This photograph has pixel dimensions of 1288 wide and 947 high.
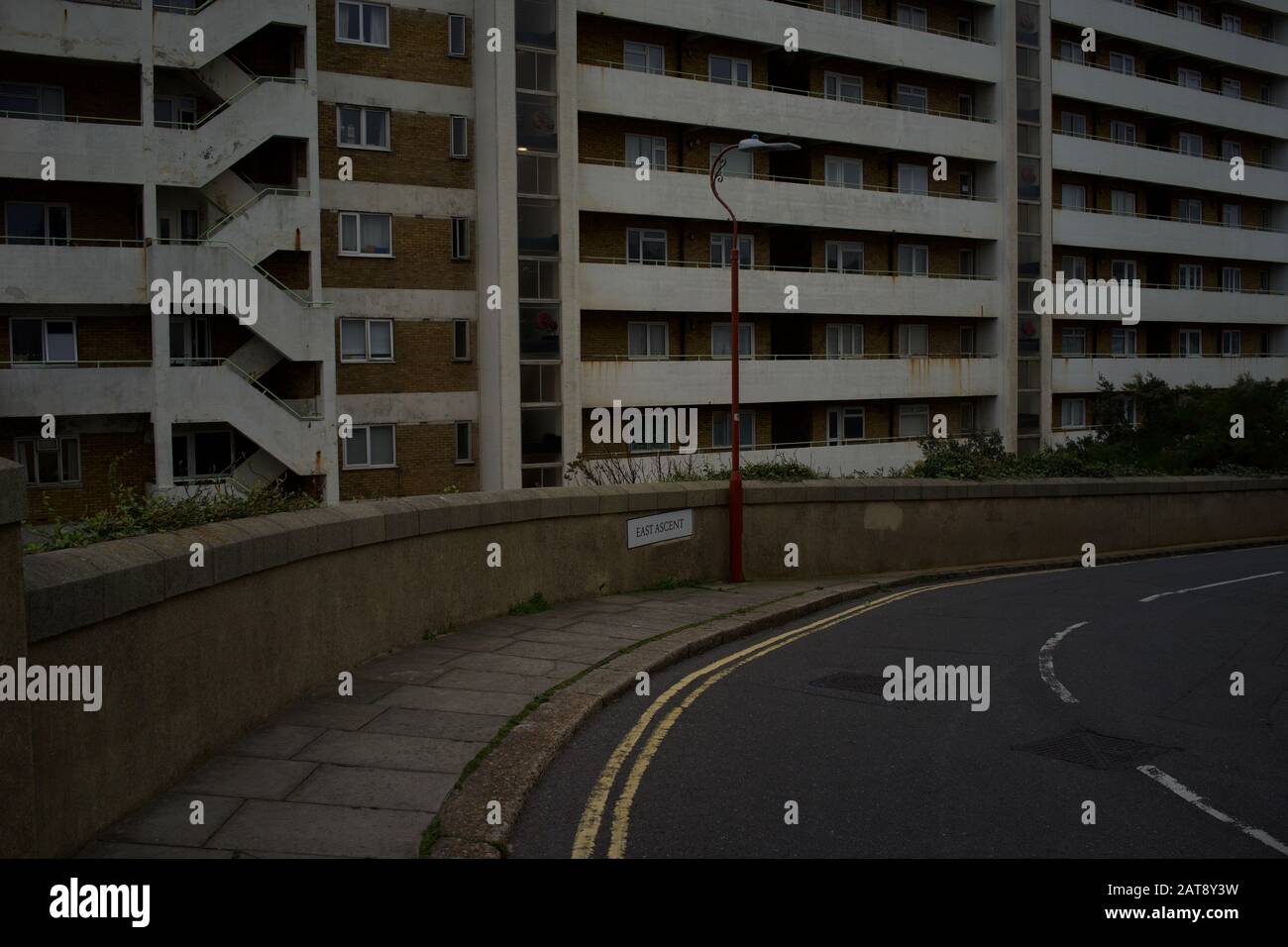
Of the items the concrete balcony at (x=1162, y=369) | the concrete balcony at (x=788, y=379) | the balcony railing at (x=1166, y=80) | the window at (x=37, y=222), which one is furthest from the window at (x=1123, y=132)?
the window at (x=37, y=222)

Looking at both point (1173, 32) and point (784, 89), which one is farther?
point (1173, 32)

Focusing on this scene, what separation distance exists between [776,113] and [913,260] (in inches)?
371

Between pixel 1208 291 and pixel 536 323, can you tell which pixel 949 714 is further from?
pixel 1208 291

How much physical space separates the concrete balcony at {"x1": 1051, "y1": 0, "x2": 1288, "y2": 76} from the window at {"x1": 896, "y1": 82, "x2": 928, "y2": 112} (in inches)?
295

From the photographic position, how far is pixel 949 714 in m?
10.8

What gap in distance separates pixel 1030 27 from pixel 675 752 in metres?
47.3

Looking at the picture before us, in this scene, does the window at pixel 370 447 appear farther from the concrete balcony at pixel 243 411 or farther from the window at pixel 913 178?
the window at pixel 913 178

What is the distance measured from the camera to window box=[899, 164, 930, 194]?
46.8 meters

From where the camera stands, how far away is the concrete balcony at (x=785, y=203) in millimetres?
38281

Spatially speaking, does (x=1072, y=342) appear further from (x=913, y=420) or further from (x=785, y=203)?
(x=785, y=203)

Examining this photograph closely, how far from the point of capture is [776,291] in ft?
139

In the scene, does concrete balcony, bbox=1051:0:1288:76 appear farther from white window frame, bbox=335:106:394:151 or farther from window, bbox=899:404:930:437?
white window frame, bbox=335:106:394:151

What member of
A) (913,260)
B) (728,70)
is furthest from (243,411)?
(913,260)

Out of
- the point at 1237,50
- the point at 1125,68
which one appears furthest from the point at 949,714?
the point at 1237,50
